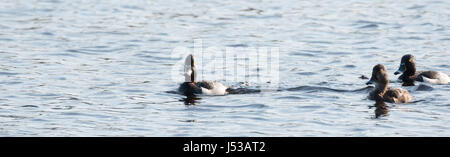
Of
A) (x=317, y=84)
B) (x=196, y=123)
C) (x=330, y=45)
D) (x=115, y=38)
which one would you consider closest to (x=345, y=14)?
(x=330, y=45)

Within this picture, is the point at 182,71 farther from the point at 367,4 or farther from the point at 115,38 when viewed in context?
the point at 367,4

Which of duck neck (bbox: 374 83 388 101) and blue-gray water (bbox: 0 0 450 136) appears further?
duck neck (bbox: 374 83 388 101)

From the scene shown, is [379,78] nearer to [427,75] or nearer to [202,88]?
[427,75]

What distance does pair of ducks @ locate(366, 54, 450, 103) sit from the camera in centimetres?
1667

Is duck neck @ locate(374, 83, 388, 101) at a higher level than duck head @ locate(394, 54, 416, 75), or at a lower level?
lower

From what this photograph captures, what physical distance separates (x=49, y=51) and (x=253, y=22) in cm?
828

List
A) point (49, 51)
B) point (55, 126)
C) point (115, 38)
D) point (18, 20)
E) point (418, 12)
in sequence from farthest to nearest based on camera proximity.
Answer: point (418, 12), point (18, 20), point (115, 38), point (49, 51), point (55, 126)

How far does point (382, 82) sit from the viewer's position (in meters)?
17.4

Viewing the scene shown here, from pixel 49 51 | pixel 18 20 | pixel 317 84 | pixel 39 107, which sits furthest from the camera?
pixel 18 20

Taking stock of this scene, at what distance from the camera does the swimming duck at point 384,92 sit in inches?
652

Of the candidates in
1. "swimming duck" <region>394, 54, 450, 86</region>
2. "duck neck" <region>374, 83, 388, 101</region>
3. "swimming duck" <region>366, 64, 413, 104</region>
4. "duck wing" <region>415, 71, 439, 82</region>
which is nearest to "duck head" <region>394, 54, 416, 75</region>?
"swimming duck" <region>394, 54, 450, 86</region>

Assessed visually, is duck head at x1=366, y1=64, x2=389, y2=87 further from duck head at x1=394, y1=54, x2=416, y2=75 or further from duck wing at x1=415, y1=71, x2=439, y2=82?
duck head at x1=394, y1=54, x2=416, y2=75

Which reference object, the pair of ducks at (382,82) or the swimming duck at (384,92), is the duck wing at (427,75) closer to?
the pair of ducks at (382,82)

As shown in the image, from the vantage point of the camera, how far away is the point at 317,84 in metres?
18.6
